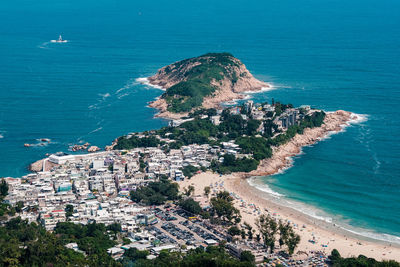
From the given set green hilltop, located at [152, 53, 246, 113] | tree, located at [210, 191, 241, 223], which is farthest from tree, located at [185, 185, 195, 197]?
green hilltop, located at [152, 53, 246, 113]

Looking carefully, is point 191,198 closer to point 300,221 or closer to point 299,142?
point 300,221

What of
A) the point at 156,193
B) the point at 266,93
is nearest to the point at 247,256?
the point at 156,193

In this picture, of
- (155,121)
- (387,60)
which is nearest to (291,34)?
(387,60)

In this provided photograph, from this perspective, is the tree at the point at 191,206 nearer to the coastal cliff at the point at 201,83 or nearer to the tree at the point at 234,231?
the tree at the point at 234,231

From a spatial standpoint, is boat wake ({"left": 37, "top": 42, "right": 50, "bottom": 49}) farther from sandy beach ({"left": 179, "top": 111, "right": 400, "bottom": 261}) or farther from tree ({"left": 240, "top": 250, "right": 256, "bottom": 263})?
tree ({"left": 240, "top": 250, "right": 256, "bottom": 263})

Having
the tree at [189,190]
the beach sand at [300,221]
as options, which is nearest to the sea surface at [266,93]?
the beach sand at [300,221]
